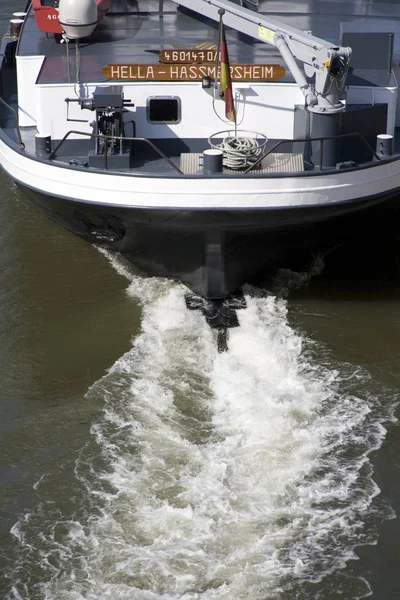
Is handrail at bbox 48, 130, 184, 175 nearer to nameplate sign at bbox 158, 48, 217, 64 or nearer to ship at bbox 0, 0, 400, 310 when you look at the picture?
ship at bbox 0, 0, 400, 310

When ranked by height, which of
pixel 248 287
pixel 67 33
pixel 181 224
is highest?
pixel 67 33

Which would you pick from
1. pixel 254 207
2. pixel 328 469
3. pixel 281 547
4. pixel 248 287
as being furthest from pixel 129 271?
pixel 281 547

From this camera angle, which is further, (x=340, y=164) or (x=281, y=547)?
(x=340, y=164)

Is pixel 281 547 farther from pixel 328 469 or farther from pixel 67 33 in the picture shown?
pixel 67 33

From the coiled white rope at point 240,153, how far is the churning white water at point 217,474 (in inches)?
78.8

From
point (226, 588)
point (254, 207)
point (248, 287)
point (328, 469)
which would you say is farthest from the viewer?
point (248, 287)

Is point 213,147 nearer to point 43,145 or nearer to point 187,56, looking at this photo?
point 187,56

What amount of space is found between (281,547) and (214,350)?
329 centimetres

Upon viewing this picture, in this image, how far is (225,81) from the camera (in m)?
11.3

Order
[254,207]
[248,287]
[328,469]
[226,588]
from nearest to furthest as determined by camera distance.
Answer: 1. [226,588]
2. [328,469]
3. [254,207]
4. [248,287]

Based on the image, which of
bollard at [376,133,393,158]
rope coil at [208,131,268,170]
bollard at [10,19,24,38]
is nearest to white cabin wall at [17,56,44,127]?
rope coil at [208,131,268,170]

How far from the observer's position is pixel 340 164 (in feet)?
36.8

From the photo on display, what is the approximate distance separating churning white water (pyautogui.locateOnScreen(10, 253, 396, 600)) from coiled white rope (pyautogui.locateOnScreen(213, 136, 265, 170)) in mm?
2002

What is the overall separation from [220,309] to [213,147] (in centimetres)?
200
